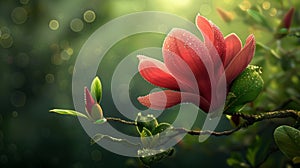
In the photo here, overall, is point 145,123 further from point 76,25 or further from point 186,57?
point 76,25

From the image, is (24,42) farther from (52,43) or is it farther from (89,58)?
(89,58)

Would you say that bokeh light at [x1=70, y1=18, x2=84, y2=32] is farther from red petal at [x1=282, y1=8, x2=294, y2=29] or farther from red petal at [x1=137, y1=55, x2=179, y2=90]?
red petal at [x1=137, y1=55, x2=179, y2=90]

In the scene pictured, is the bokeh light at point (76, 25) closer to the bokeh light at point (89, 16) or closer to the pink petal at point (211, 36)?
the bokeh light at point (89, 16)

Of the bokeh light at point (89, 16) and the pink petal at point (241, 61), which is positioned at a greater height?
the pink petal at point (241, 61)

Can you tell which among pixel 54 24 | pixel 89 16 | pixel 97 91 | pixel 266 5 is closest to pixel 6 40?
pixel 54 24

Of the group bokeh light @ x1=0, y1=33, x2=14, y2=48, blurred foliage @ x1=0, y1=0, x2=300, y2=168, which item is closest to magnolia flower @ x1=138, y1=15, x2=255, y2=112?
blurred foliage @ x1=0, y1=0, x2=300, y2=168

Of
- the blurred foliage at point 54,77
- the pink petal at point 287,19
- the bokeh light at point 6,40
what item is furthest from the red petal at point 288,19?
the bokeh light at point 6,40

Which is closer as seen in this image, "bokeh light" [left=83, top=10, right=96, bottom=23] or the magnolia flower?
the magnolia flower
